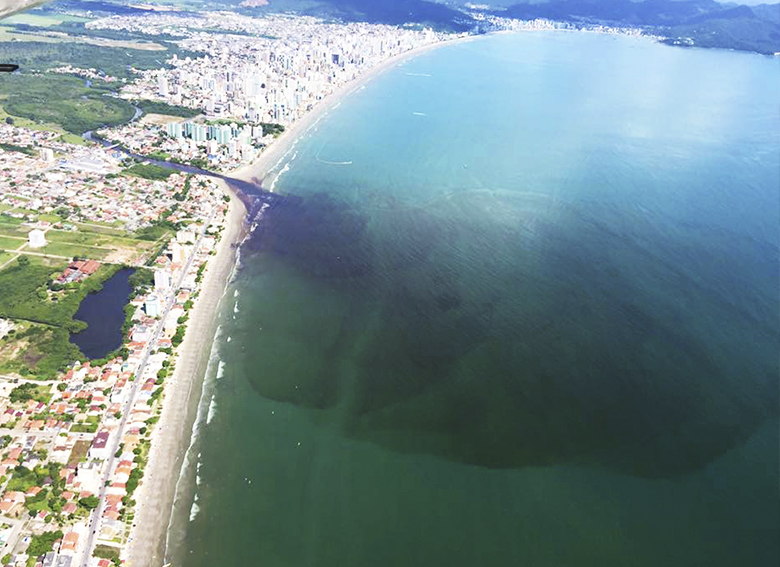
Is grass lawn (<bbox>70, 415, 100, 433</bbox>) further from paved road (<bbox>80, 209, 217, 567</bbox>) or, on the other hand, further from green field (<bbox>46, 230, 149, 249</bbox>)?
green field (<bbox>46, 230, 149, 249</bbox>)

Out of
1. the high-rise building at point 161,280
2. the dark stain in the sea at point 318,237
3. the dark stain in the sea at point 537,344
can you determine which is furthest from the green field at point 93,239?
the dark stain in the sea at point 537,344

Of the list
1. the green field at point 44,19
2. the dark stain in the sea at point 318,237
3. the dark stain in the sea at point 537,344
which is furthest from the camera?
the green field at point 44,19

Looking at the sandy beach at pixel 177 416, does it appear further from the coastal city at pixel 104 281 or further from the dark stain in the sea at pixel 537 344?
the dark stain in the sea at pixel 537 344

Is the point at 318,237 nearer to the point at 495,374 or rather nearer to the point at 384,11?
the point at 495,374

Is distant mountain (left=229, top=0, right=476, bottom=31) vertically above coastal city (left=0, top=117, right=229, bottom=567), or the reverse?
distant mountain (left=229, top=0, right=476, bottom=31)

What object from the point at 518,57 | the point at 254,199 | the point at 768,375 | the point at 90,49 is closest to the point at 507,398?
the point at 768,375

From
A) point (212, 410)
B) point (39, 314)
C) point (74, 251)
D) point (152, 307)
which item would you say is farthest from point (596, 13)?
point (212, 410)

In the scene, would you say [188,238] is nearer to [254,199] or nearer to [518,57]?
[254,199]

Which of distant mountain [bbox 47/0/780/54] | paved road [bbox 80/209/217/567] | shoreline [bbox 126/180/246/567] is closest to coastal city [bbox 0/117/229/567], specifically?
paved road [bbox 80/209/217/567]
